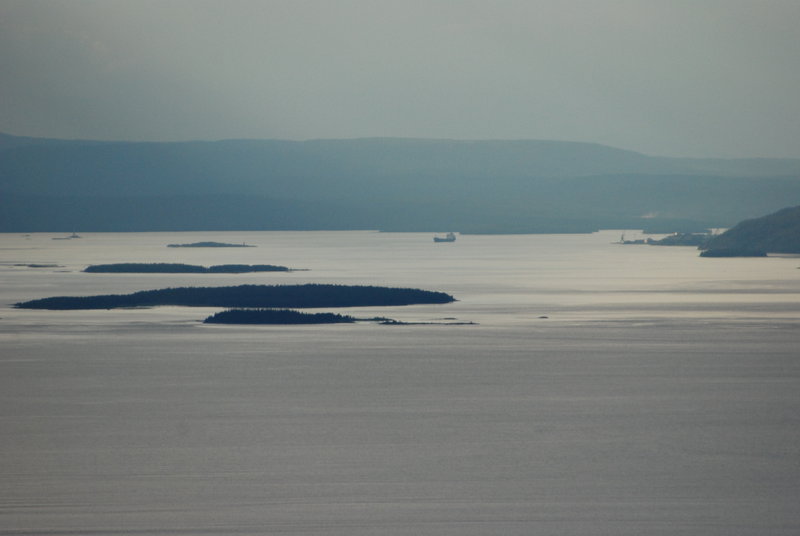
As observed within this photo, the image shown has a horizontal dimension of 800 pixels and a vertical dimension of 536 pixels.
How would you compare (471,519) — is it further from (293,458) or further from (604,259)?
(604,259)

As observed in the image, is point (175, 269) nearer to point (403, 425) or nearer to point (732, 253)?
point (732, 253)

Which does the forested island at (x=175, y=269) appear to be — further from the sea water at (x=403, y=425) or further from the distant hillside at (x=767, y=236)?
the distant hillside at (x=767, y=236)

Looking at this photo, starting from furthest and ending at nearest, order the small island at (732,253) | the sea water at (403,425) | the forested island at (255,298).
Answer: the small island at (732,253)
the forested island at (255,298)
the sea water at (403,425)

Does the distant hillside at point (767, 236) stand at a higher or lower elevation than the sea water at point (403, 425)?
higher

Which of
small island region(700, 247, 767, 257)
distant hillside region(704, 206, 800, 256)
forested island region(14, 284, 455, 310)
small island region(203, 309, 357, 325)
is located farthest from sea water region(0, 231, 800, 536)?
distant hillside region(704, 206, 800, 256)

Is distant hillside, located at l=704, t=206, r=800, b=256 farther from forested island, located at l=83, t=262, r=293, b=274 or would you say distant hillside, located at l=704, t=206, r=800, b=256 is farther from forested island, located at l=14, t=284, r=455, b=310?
forested island, located at l=14, t=284, r=455, b=310

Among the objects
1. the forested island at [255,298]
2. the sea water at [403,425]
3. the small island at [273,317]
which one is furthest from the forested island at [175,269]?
the small island at [273,317]

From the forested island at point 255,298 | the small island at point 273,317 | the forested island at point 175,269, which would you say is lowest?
the small island at point 273,317
